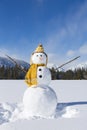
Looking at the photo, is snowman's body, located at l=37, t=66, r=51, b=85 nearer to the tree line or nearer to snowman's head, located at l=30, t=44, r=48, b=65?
snowman's head, located at l=30, t=44, r=48, b=65

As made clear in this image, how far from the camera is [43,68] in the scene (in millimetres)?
8086

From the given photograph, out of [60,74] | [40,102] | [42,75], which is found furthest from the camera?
[60,74]

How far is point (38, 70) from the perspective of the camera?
8.08 meters

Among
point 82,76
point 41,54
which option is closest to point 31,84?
point 41,54

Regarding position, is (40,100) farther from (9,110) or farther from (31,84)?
(9,110)

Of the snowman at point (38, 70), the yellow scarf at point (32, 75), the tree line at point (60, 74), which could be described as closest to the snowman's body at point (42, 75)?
the snowman at point (38, 70)

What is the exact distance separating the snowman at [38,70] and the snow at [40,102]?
240 millimetres

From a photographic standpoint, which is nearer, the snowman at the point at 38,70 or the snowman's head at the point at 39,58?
the snowman at the point at 38,70

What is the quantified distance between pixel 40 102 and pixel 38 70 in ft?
3.06

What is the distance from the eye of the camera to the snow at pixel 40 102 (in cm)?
772

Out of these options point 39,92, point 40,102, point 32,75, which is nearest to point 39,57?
point 32,75

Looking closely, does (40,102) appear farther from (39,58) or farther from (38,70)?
(39,58)

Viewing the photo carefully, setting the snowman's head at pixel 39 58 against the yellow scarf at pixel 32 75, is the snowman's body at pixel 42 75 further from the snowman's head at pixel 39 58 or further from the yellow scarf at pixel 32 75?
the snowman's head at pixel 39 58

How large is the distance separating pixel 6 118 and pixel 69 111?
70.5 inches
